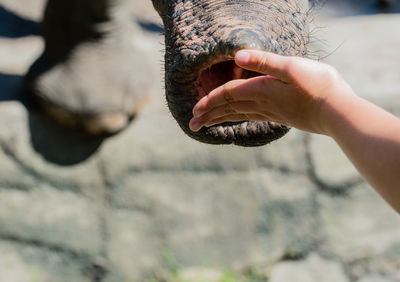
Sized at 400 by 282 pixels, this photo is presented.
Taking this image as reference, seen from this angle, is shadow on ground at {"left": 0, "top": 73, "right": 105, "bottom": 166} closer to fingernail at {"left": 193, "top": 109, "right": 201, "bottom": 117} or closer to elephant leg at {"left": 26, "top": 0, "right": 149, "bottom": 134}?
elephant leg at {"left": 26, "top": 0, "right": 149, "bottom": 134}

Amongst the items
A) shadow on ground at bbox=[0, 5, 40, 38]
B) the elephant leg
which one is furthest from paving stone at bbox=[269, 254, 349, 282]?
shadow on ground at bbox=[0, 5, 40, 38]

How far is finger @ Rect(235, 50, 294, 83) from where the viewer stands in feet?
3.06

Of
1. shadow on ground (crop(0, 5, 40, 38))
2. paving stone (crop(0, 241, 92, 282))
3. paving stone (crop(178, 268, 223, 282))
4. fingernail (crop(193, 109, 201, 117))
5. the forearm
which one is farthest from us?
shadow on ground (crop(0, 5, 40, 38))

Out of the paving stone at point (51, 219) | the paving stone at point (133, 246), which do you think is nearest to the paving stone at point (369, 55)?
the paving stone at point (133, 246)

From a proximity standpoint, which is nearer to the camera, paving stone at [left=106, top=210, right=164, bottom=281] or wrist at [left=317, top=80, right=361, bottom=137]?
wrist at [left=317, top=80, right=361, bottom=137]

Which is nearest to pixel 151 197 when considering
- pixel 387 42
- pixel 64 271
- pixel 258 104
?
pixel 64 271

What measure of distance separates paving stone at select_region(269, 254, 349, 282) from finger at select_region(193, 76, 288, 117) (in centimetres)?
143

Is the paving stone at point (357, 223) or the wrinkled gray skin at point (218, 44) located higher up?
the wrinkled gray skin at point (218, 44)

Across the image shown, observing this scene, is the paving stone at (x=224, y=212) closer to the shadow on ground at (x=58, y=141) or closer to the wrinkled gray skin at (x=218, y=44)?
the shadow on ground at (x=58, y=141)

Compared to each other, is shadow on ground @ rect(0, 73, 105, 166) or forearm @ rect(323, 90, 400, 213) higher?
forearm @ rect(323, 90, 400, 213)

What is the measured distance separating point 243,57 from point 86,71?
4.03 ft

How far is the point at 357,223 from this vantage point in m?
2.29

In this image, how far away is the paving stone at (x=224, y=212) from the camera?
2.16 m

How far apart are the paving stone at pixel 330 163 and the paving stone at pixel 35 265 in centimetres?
83
